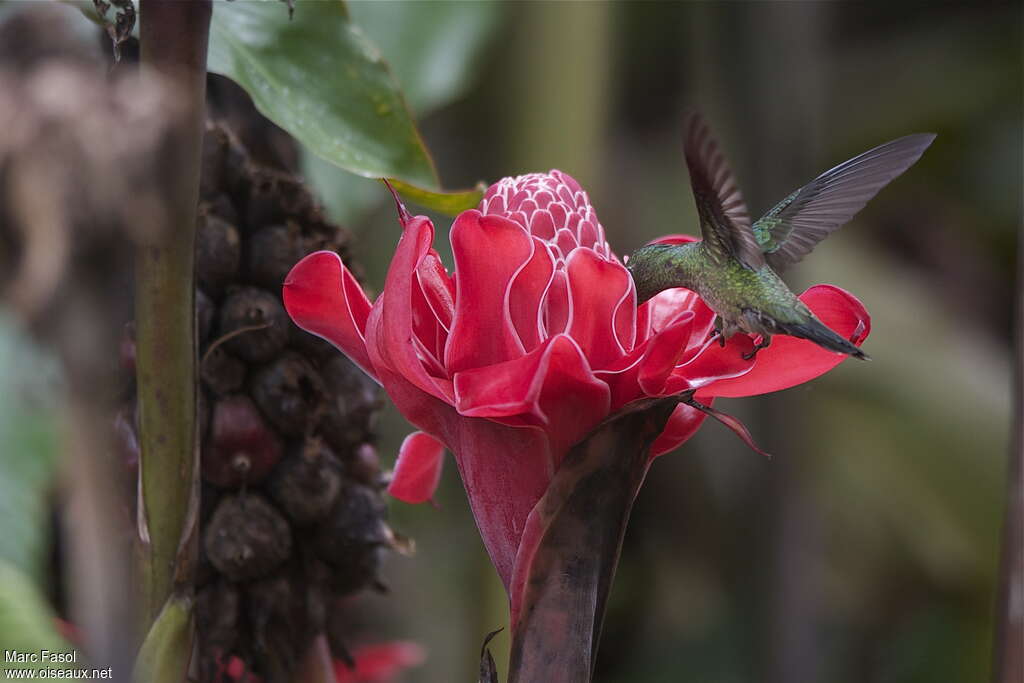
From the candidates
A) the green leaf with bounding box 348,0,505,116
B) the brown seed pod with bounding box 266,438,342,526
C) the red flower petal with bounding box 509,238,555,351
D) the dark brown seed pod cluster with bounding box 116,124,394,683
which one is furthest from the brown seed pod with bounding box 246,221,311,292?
the green leaf with bounding box 348,0,505,116

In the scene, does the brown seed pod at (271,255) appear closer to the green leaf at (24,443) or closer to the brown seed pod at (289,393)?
the brown seed pod at (289,393)

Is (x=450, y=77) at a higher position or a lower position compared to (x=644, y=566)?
higher

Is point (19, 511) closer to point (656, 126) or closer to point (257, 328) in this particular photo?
point (257, 328)

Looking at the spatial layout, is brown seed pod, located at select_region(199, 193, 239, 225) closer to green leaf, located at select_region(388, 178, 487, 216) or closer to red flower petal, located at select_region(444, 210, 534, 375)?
green leaf, located at select_region(388, 178, 487, 216)

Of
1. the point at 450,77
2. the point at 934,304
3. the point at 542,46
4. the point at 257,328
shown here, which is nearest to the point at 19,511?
the point at 257,328

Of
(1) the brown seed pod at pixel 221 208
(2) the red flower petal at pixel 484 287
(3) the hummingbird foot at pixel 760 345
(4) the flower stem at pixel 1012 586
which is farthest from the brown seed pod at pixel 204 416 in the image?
(4) the flower stem at pixel 1012 586
